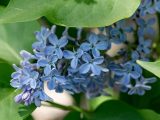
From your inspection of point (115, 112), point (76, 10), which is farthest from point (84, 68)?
point (115, 112)

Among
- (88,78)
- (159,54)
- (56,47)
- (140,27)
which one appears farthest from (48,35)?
(159,54)

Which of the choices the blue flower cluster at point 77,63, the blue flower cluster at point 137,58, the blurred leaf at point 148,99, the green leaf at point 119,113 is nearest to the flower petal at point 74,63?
the blue flower cluster at point 77,63

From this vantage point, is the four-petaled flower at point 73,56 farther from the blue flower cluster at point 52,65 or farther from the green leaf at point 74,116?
the green leaf at point 74,116

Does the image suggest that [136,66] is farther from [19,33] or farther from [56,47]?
[19,33]

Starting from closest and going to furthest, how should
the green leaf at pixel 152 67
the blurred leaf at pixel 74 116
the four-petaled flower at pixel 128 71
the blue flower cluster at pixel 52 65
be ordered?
the green leaf at pixel 152 67 < the blue flower cluster at pixel 52 65 < the four-petaled flower at pixel 128 71 < the blurred leaf at pixel 74 116

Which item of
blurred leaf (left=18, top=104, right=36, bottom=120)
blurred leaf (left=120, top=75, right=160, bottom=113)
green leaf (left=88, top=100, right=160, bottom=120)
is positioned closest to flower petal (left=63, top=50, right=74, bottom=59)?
blurred leaf (left=18, top=104, right=36, bottom=120)

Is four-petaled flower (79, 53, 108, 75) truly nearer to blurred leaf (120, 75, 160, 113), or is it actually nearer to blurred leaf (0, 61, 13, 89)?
blurred leaf (0, 61, 13, 89)
